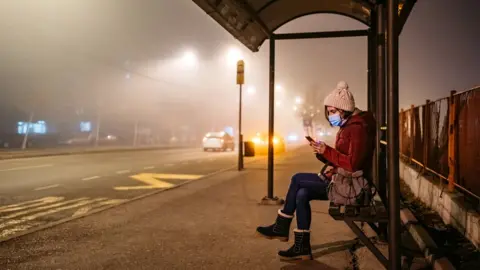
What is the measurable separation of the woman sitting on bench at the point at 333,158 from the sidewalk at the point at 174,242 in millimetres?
280

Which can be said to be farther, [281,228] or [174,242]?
[174,242]

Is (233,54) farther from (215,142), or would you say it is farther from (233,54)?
(215,142)

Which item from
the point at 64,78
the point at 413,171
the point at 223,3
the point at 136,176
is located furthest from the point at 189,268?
the point at 64,78

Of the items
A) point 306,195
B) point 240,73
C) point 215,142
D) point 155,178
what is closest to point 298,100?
point 215,142

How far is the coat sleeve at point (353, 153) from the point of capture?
4.04 metres

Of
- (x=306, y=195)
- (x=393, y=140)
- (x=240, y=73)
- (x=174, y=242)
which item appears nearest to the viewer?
(x=393, y=140)

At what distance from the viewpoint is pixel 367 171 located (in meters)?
4.23

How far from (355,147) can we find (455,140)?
3047 mm

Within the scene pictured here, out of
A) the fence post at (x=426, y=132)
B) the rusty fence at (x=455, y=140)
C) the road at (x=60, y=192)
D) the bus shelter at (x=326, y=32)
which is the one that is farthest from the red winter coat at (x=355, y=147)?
the fence post at (x=426, y=132)

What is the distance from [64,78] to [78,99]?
5.87 metres

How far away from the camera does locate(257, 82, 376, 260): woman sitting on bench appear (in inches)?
160

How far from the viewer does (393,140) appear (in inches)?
138

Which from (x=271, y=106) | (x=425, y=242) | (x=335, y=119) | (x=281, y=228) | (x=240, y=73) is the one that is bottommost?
(x=425, y=242)

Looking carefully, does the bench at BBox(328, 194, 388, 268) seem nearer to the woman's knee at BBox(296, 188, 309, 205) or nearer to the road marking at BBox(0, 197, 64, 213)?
the woman's knee at BBox(296, 188, 309, 205)
